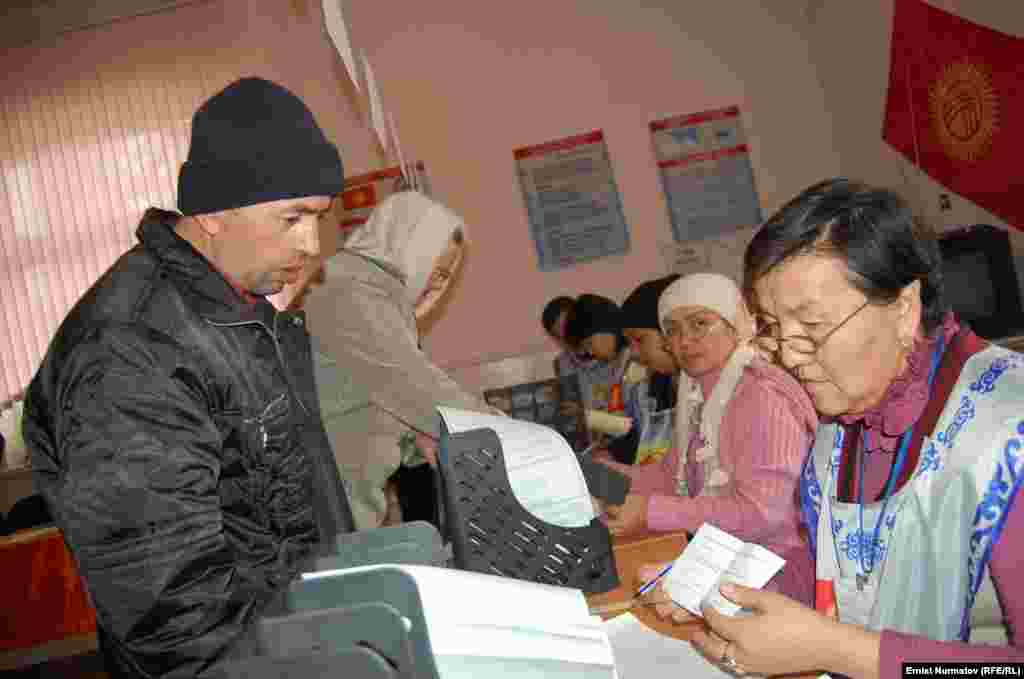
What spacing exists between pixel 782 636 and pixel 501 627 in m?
0.43

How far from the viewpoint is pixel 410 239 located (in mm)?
2500

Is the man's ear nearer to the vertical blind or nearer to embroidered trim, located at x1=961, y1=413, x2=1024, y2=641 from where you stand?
embroidered trim, located at x1=961, y1=413, x2=1024, y2=641

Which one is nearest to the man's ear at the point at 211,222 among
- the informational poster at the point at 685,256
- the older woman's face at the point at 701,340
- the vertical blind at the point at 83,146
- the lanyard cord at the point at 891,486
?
the lanyard cord at the point at 891,486

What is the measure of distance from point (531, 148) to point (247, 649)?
4937 millimetres

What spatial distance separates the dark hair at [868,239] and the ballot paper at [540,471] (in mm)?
373

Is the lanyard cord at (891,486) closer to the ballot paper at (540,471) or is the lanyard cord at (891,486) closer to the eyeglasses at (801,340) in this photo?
the eyeglasses at (801,340)

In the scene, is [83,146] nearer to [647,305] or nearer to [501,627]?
[647,305]

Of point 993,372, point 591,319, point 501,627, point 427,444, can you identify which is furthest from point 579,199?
point 501,627

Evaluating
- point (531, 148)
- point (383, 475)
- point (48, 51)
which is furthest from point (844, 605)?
point (48, 51)

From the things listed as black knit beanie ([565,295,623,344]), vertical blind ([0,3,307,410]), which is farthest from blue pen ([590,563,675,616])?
vertical blind ([0,3,307,410])

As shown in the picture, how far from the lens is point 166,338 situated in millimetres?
1227

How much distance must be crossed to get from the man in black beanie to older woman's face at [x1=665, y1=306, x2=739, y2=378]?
130 cm

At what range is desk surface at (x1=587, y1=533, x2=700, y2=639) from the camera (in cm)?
150

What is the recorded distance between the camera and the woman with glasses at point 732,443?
2.15 metres
